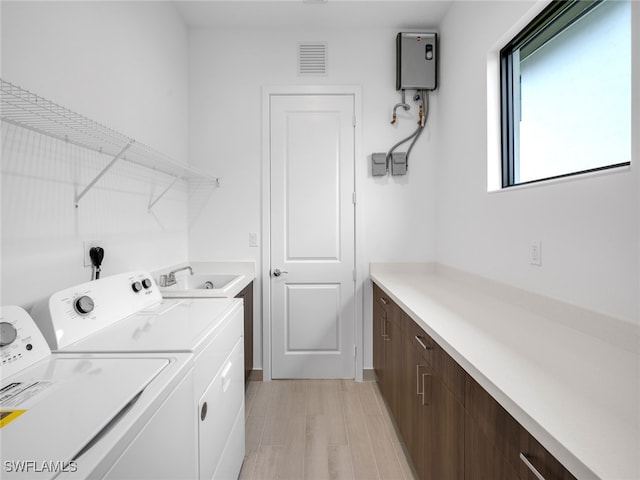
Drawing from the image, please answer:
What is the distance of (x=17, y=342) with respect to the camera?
0.97m

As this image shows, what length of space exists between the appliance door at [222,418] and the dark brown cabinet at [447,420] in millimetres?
872

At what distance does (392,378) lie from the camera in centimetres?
215

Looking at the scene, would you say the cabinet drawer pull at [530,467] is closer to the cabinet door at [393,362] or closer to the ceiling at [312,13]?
the cabinet door at [393,362]

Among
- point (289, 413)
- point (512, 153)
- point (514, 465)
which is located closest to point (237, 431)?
point (289, 413)

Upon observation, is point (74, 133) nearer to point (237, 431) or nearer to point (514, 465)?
point (237, 431)

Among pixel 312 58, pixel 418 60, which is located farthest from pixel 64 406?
pixel 418 60

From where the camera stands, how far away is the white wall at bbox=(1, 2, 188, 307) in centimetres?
117

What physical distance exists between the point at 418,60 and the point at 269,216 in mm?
1746

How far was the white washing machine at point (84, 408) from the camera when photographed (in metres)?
0.59

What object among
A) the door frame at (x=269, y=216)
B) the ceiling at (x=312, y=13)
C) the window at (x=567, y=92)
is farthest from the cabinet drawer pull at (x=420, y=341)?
the ceiling at (x=312, y=13)

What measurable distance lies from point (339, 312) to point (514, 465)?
80.6 inches

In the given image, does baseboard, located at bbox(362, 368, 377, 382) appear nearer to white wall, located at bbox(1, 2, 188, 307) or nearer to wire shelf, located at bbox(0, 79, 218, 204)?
white wall, located at bbox(1, 2, 188, 307)

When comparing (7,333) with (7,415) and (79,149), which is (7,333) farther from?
(79,149)

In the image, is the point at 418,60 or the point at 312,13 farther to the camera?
the point at 418,60
